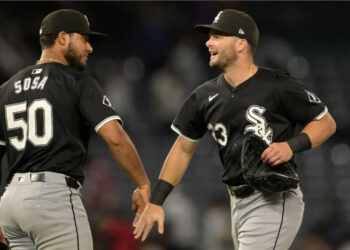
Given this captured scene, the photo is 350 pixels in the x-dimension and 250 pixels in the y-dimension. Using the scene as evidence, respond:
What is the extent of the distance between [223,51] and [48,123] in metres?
1.23

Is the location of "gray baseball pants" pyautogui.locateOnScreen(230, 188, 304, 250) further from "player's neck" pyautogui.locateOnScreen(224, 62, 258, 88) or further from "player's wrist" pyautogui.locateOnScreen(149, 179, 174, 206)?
"player's neck" pyautogui.locateOnScreen(224, 62, 258, 88)

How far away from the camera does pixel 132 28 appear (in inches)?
440

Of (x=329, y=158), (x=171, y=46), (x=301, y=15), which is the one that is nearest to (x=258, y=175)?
(x=329, y=158)

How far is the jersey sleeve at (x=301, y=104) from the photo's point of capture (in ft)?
14.9

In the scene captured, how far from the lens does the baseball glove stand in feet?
14.3

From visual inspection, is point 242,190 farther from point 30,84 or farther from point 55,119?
point 30,84

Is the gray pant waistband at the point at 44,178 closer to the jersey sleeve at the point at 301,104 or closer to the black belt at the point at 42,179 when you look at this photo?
the black belt at the point at 42,179

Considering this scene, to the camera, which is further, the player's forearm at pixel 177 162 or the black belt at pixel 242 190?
the player's forearm at pixel 177 162

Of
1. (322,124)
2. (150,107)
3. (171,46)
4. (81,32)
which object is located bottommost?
(150,107)

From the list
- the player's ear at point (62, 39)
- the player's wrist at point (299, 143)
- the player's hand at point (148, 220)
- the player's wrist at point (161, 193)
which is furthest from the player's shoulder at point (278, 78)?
the player's ear at point (62, 39)

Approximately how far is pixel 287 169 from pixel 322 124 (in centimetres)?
37

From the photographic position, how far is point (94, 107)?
430cm

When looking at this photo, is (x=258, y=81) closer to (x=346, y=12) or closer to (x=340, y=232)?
(x=340, y=232)

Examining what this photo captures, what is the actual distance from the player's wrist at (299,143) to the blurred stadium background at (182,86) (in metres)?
3.88
